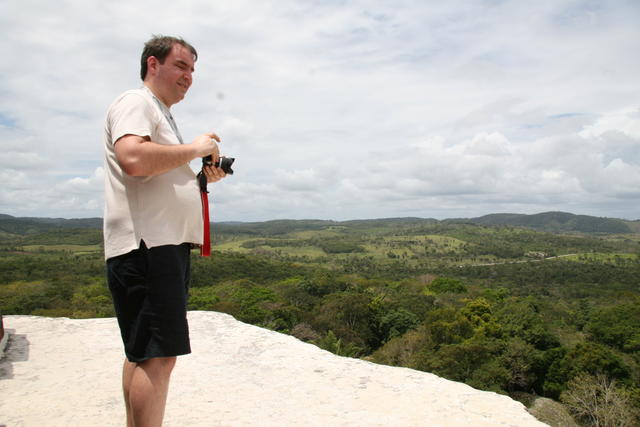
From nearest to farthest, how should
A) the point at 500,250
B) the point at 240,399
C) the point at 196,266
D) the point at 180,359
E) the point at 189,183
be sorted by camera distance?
the point at 189,183 → the point at 240,399 → the point at 180,359 → the point at 196,266 → the point at 500,250

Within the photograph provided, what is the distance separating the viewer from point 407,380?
356 cm

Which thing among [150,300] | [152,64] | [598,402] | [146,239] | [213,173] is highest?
[152,64]

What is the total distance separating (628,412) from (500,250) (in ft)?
368

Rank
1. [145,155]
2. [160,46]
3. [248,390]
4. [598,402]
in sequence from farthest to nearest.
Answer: [598,402]
[248,390]
[160,46]
[145,155]

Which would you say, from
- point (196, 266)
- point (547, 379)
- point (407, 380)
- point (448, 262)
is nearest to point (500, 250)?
point (448, 262)

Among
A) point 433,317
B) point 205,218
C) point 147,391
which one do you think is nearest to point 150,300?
point 147,391

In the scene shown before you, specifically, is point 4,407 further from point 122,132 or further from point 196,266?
point 196,266

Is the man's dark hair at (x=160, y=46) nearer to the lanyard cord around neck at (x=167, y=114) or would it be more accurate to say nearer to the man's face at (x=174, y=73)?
the man's face at (x=174, y=73)

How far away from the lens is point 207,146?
5.72 ft

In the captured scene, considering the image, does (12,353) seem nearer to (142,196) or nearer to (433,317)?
(142,196)

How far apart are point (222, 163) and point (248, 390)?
2256mm

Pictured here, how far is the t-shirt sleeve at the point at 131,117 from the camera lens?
156 centimetres

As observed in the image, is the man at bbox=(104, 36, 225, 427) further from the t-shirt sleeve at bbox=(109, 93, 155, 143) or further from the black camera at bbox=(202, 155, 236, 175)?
the black camera at bbox=(202, 155, 236, 175)

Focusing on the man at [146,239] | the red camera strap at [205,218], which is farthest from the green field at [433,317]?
the man at [146,239]
